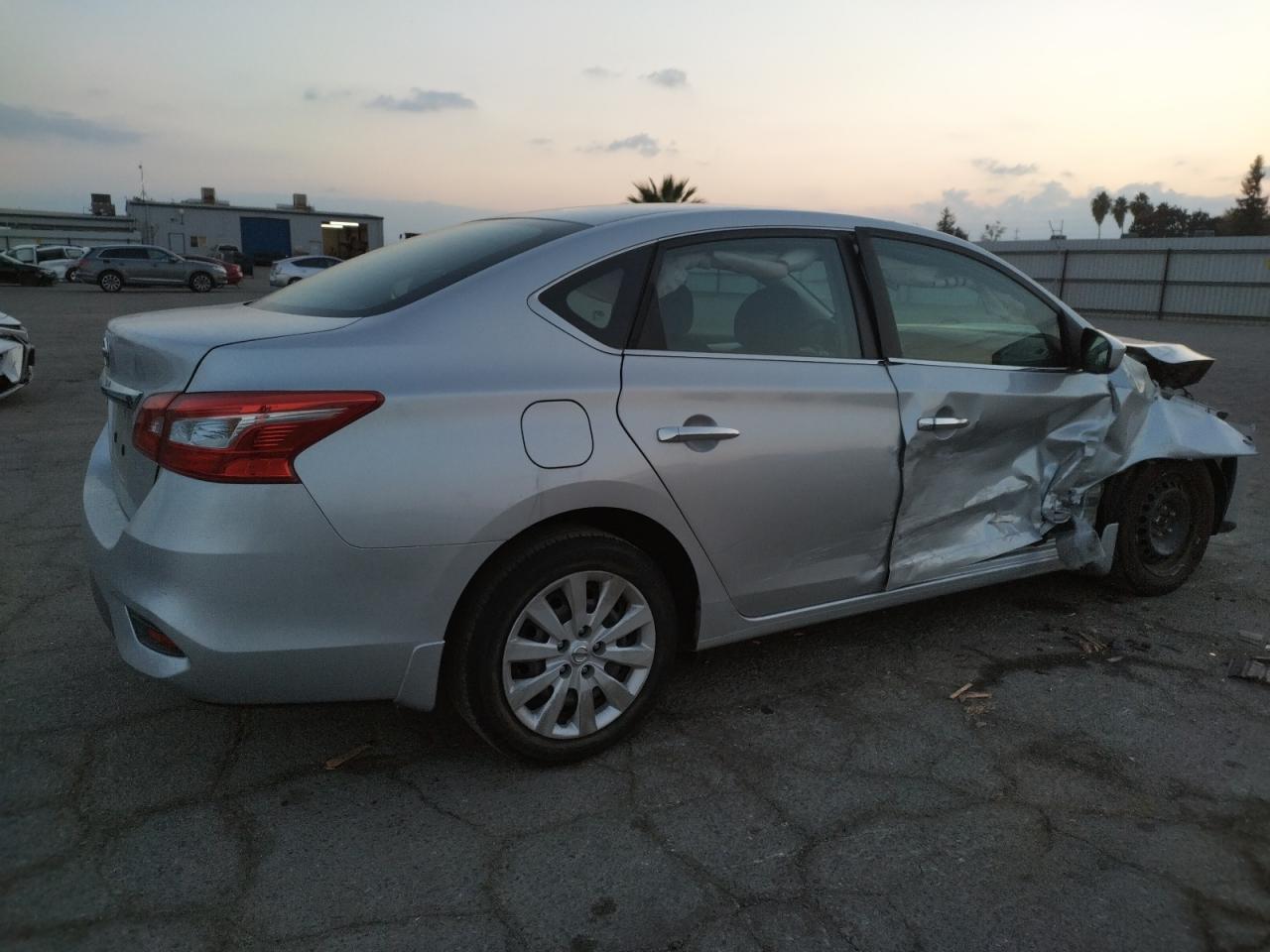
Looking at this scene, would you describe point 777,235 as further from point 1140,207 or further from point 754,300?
point 1140,207

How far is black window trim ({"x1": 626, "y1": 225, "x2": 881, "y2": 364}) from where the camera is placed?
3.02 meters

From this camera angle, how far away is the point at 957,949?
2244 mm

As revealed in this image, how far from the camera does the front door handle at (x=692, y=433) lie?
2.92 metres

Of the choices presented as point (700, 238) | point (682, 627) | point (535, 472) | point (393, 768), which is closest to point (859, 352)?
point (700, 238)

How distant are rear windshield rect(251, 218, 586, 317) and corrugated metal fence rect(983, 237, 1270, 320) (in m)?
32.2

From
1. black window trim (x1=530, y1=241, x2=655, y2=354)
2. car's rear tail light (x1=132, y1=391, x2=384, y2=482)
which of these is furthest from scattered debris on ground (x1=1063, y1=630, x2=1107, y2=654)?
car's rear tail light (x1=132, y1=391, x2=384, y2=482)

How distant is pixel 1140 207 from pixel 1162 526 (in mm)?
→ 105316

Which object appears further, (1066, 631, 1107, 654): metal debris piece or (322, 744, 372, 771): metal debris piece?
(1066, 631, 1107, 654): metal debris piece

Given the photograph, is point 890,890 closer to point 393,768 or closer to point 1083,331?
point 393,768

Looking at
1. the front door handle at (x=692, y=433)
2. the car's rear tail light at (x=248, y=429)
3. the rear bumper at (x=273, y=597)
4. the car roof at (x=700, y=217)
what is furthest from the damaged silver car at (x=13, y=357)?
the front door handle at (x=692, y=433)

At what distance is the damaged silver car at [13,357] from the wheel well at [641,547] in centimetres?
809

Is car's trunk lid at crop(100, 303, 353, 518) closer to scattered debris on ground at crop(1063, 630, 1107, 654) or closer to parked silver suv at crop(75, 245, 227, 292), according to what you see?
scattered debris on ground at crop(1063, 630, 1107, 654)

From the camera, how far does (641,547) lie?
121 inches

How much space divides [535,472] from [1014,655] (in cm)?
227
